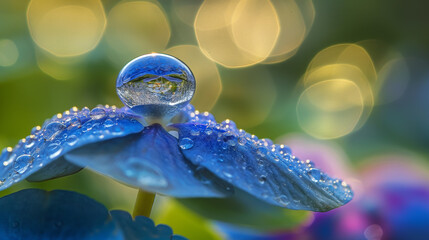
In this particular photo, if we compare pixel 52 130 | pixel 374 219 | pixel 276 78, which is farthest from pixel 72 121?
pixel 276 78

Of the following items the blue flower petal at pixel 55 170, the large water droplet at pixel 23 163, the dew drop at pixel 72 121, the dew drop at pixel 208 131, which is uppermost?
the dew drop at pixel 208 131

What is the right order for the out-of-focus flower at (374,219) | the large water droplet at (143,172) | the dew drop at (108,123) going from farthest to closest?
1. the out-of-focus flower at (374,219)
2. the dew drop at (108,123)
3. the large water droplet at (143,172)

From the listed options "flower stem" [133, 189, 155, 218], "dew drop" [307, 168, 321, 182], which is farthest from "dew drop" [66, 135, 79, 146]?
"dew drop" [307, 168, 321, 182]

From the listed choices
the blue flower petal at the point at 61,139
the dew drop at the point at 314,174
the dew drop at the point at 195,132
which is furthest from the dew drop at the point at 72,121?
the dew drop at the point at 314,174

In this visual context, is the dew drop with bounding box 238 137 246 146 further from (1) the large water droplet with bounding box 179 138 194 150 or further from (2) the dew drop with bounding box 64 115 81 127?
(2) the dew drop with bounding box 64 115 81 127

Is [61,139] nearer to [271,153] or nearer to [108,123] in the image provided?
[108,123]

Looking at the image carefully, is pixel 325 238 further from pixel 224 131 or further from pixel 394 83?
pixel 394 83

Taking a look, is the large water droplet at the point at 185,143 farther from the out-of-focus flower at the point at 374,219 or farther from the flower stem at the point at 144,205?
the out-of-focus flower at the point at 374,219
